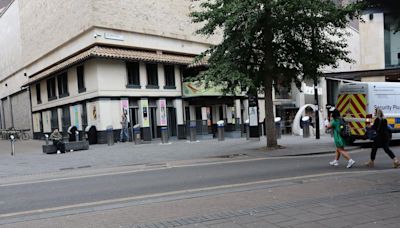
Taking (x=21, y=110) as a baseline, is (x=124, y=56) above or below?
above

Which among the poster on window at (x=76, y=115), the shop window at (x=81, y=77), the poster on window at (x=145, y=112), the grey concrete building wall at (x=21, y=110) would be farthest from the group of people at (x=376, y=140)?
the grey concrete building wall at (x=21, y=110)

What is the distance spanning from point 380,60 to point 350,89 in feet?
81.6

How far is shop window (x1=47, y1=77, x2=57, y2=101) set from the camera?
105 ft

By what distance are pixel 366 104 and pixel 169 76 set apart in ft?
52.1

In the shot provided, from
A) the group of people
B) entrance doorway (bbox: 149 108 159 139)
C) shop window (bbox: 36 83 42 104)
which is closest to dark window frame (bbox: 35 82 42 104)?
shop window (bbox: 36 83 42 104)

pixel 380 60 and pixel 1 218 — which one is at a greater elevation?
pixel 380 60

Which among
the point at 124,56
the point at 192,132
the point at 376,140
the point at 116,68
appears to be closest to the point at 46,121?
the point at 116,68

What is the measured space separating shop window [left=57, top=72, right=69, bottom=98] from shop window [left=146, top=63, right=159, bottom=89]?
21.9ft

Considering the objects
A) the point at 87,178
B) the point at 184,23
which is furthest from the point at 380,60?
the point at 87,178

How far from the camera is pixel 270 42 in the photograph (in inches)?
641

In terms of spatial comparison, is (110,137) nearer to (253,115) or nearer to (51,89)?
(253,115)

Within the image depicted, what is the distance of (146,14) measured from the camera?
28266 millimetres

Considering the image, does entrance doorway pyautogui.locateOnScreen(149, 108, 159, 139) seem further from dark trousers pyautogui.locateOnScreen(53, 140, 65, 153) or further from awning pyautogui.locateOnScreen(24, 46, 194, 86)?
dark trousers pyautogui.locateOnScreen(53, 140, 65, 153)

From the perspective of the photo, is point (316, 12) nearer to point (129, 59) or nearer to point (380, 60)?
point (129, 59)
